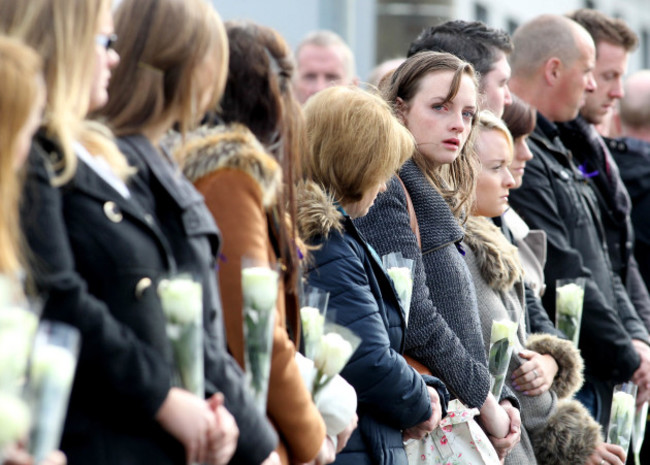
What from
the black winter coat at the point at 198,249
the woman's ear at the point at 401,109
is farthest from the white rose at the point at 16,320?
the woman's ear at the point at 401,109

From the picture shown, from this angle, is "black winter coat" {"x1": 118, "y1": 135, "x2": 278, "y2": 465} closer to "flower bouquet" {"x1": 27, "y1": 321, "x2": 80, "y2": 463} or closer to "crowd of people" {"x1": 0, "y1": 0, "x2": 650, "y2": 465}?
"crowd of people" {"x1": 0, "y1": 0, "x2": 650, "y2": 465}

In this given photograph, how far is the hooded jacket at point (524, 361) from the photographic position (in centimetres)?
493

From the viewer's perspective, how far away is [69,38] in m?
2.66

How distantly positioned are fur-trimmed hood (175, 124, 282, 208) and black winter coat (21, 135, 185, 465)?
0.45 metres

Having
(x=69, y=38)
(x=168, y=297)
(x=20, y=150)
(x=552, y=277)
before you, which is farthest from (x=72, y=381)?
(x=552, y=277)

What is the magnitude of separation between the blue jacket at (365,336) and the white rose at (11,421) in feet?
5.77

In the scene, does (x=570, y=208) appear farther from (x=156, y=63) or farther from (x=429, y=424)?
(x=156, y=63)

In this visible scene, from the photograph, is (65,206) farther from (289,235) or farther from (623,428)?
(623,428)

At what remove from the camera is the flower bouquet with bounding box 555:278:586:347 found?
5648 millimetres

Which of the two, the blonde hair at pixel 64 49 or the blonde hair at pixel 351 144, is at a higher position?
the blonde hair at pixel 64 49

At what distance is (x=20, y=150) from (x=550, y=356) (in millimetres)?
3321

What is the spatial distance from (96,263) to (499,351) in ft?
7.76

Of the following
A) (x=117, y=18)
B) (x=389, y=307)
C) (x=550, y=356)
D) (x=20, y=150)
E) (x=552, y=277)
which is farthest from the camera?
(x=552, y=277)

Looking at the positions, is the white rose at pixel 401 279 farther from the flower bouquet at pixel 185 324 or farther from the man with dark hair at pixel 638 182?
the man with dark hair at pixel 638 182
